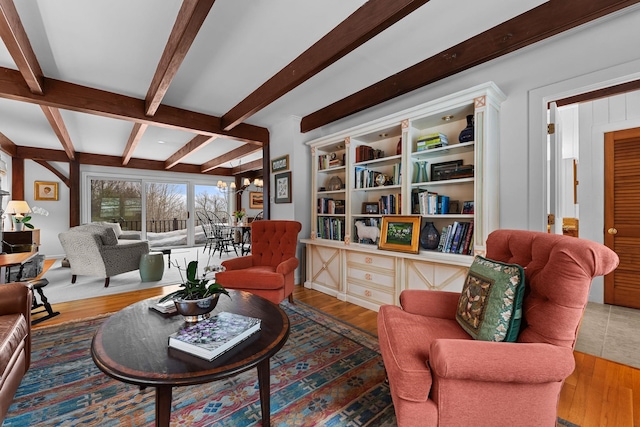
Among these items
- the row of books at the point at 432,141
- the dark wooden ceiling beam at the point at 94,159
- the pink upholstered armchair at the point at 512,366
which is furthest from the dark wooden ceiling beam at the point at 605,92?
the dark wooden ceiling beam at the point at 94,159

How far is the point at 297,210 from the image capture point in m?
3.94

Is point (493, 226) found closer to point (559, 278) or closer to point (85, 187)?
point (559, 278)

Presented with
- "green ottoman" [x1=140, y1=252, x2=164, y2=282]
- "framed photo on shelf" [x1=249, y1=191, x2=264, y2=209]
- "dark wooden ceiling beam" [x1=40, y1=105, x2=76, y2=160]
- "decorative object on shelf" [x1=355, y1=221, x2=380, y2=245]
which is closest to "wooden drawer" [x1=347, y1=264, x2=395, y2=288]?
"decorative object on shelf" [x1=355, y1=221, x2=380, y2=245]

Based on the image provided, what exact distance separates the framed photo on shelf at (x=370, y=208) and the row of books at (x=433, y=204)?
0.64 meters

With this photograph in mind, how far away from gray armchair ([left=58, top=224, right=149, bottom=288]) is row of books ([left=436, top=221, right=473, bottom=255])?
170 inches

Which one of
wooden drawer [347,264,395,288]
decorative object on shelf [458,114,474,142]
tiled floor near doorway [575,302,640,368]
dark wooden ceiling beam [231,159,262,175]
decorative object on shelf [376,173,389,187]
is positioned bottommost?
tiled floor near doorway [575,302,640,368]

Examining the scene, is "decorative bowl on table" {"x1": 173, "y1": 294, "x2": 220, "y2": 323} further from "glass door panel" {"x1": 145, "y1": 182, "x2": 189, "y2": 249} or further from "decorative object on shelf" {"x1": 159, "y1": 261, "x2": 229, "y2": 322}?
"glass door panel" {"x1": 145, "y1": 182, "x2": 189, "y2": 249}

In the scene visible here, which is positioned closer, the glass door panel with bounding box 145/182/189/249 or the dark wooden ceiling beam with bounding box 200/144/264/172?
the dark wooden ceiling beam with bounding box 200/144/264/172

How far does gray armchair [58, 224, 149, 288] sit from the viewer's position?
3867mm

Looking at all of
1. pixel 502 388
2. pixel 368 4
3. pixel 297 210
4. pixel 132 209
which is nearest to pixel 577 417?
pixel 502 388

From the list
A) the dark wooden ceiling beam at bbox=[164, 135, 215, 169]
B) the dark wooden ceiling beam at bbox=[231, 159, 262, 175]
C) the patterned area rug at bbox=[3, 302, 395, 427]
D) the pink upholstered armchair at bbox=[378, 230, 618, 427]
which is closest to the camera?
the pink upholstered armchair at bbox=[378, 230, 618, 427]

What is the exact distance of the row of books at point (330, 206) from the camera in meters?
3.63

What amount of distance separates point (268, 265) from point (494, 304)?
8.04 feet

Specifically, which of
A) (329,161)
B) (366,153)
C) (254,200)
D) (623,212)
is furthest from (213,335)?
(254,200)
